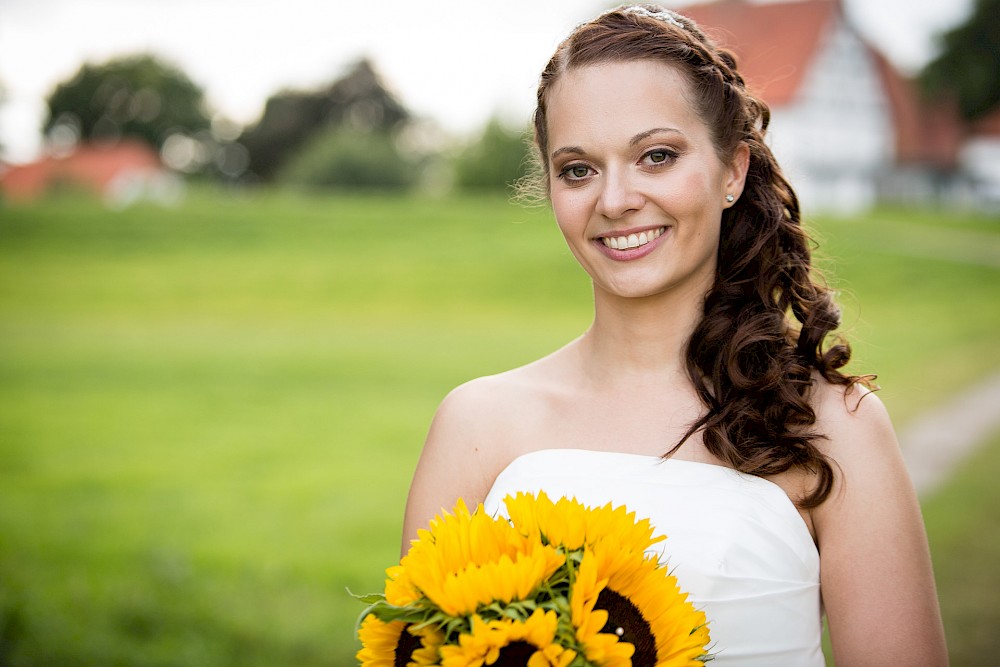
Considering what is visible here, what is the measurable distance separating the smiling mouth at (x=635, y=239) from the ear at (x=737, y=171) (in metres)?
0.33

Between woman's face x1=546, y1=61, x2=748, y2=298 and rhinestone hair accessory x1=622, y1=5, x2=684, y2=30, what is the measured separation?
10.5 inches

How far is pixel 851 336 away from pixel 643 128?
1.13 m

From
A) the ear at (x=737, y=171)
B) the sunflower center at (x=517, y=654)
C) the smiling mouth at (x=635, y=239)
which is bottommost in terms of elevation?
the sunflower center at (x=517, y=654)

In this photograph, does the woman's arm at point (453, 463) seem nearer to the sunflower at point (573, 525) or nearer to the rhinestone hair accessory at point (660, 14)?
the sunflower at point (573, 525)

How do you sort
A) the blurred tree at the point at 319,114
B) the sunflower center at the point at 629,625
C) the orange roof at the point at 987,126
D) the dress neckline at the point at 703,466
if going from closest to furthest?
the sunflower center at the point at 629,625
the dress neckline at the point at 703,466
the orange roof at the point at 987,126
the blurred tree at the point at 319,114

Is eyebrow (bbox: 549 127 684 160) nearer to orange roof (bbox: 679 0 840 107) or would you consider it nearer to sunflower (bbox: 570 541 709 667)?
sunflower (bbox: 570 541 709 667)

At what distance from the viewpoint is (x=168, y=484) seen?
1005cm

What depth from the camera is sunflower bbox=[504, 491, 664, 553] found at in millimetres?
1952

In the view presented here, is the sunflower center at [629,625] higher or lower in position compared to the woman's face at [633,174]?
lower

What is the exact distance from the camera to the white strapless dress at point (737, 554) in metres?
2.53

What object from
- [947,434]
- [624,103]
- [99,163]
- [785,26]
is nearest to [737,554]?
[624,103]

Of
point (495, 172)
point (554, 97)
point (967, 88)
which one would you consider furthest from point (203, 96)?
point (554, 97)

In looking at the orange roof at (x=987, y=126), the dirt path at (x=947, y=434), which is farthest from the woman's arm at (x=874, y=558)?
the orange roof at (x=987, y=126)

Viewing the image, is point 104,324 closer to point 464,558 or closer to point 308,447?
point 308,447
